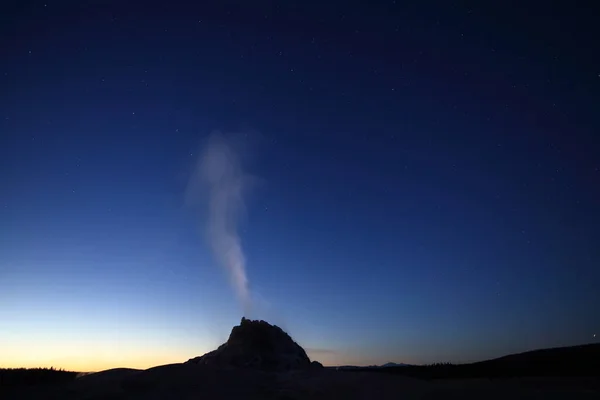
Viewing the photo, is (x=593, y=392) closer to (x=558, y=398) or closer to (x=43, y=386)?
(x=558, y=398)

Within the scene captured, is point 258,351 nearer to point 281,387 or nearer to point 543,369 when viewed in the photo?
point 281,387

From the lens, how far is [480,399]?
35.3ft

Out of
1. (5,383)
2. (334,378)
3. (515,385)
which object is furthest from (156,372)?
(515,385)

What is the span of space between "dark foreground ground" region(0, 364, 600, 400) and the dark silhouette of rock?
9.23 meters

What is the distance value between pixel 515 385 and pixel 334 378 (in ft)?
21.0

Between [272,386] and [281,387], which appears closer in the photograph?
[281,387]

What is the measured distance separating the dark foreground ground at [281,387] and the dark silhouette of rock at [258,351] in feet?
30.3

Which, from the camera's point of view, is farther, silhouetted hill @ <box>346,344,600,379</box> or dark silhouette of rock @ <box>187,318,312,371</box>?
dark silhouette of rock @ <box>187,318,312,371</box>

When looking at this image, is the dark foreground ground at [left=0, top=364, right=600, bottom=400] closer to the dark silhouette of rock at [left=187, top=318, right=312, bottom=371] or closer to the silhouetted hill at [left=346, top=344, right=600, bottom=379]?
the silhouetted hill at [left=346, top=344, right=600, bottom=379]

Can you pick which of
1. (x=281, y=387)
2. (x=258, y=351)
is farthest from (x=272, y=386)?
(x=258, y=351)

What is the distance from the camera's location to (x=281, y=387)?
43.9 ft

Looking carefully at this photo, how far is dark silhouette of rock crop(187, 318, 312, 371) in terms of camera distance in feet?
78.9

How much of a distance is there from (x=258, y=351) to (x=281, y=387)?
41.1ft

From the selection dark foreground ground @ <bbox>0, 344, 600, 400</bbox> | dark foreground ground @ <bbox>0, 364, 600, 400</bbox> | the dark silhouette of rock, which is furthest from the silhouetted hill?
the dark silhouette of rock
